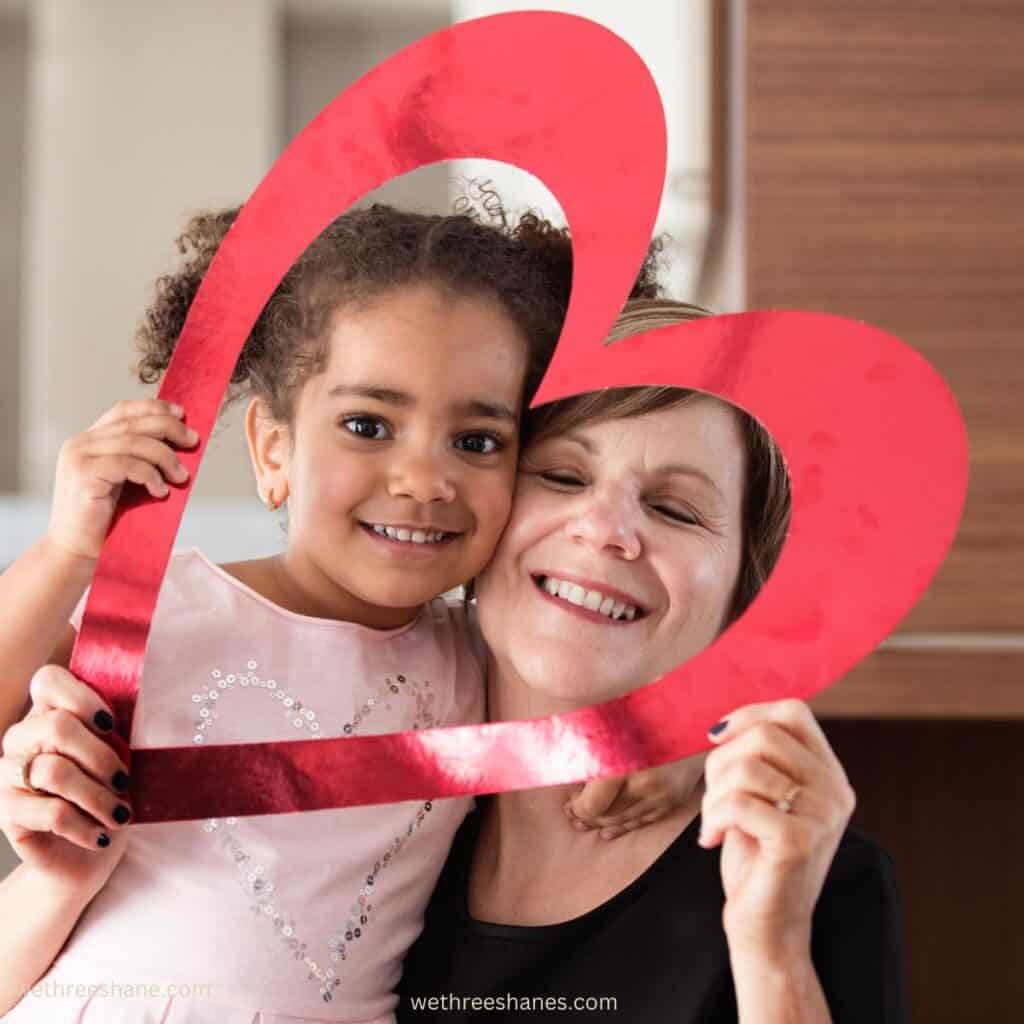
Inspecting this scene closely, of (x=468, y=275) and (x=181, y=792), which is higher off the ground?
(x=468, y=275)

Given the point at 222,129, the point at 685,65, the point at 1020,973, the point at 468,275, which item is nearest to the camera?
the point at 468,275

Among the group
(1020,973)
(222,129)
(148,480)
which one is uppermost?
(222,129)

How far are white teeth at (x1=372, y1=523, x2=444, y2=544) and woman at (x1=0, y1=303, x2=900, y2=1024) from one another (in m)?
0.05

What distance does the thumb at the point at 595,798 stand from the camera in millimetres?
667

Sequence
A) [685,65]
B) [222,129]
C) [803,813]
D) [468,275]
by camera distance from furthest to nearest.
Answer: [222,129] → [685,65] → [468,275] → [803,813]

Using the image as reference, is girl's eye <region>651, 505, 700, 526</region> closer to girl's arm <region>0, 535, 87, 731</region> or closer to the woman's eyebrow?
the woman's eyebrow

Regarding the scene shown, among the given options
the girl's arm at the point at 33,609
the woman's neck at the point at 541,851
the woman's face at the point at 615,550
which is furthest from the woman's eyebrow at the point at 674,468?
the girl's arm at the point at 33,609

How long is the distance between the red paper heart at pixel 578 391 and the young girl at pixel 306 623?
29 millimetres

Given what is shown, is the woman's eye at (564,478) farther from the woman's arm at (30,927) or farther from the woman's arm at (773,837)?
the woman's arm at (30,927)

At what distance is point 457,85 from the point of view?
56cm

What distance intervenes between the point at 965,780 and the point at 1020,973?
0.22m

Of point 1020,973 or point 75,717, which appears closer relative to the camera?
point 75,717

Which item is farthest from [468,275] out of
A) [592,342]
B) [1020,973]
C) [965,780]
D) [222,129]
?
[222,129]

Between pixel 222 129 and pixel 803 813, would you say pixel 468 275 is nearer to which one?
pixel 803 813
